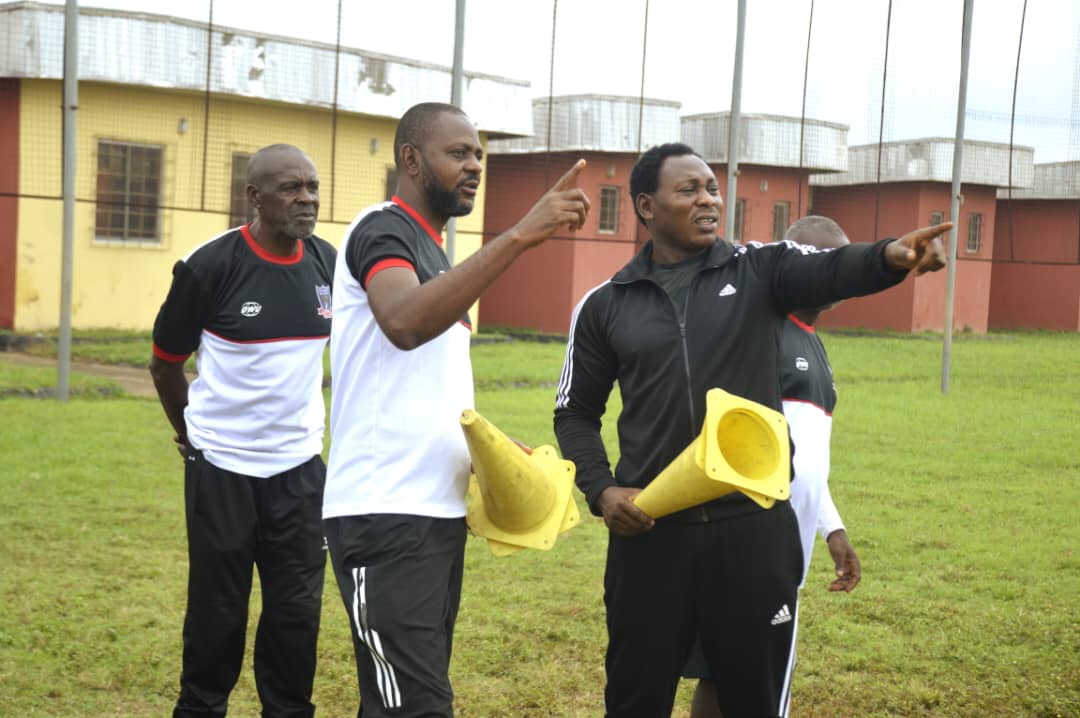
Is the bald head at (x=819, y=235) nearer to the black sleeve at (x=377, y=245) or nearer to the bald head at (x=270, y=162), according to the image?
the black sleeve at (x=377, y=245)

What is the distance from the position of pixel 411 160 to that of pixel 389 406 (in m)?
0.66

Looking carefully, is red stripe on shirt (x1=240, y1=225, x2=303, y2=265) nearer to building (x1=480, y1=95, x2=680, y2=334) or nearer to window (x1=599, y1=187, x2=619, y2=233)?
building (x1=480, y1=95, x2=680, y2=334)

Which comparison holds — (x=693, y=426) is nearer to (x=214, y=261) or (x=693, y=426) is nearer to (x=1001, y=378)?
(x=214, y=261)

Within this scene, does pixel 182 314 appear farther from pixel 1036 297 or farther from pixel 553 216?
pixel 1036 297

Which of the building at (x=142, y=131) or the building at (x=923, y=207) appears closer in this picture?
the building at (x=142, y=131)

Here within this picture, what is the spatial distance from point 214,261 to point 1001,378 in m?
15.6

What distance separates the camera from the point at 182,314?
416cm

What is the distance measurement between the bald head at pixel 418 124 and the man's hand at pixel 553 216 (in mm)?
479

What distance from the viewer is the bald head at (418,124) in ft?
10.6

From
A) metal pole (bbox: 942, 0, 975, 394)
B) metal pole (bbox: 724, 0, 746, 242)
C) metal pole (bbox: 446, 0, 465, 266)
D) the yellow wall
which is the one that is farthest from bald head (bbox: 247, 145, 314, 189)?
the yellow wall

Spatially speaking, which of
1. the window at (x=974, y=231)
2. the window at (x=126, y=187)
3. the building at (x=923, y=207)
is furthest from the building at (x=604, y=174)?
the window at (x=126, y=187)

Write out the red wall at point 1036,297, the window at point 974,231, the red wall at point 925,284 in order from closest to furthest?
the red wall at point 1036,297 → the red wall at point 925,284 → the window at point 974,231

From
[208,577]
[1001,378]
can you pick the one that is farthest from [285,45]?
[208,577]

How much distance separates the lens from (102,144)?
18.4 m
